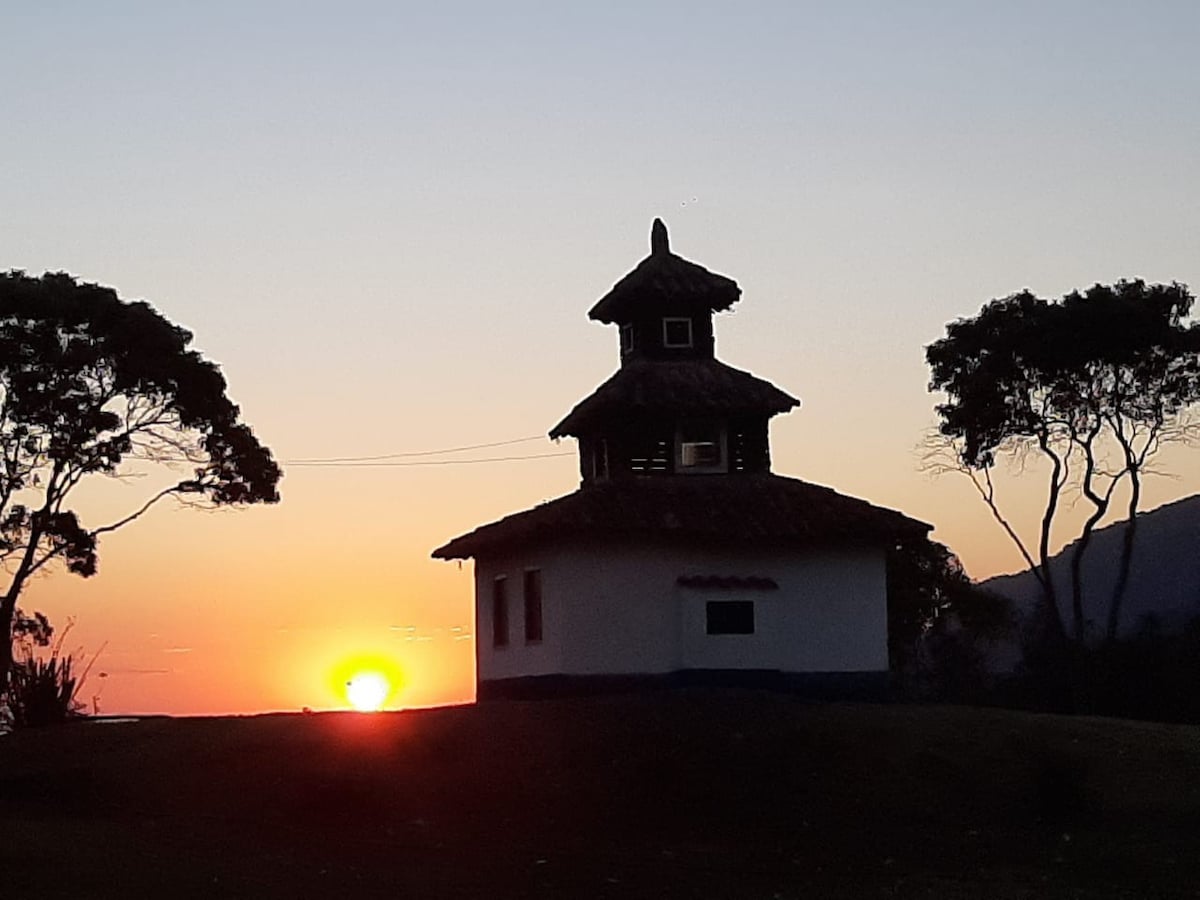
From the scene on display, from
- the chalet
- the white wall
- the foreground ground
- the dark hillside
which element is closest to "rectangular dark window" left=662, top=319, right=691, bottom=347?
the chalet

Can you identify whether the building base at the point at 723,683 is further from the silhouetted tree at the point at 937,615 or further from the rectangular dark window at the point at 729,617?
the silhouetted tree at the point at 937,615

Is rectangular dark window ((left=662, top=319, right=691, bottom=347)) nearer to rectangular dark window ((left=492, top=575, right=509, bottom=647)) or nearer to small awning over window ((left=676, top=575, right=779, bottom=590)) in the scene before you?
small awning over window ((left=676, top=575, right=779, bottom=590))

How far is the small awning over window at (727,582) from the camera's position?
39.4 m

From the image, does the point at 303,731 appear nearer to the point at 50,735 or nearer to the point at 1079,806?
the point at 50,735

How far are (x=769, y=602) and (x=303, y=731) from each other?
11585 mm

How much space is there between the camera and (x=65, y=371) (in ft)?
150

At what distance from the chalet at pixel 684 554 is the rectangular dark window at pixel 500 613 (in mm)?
68

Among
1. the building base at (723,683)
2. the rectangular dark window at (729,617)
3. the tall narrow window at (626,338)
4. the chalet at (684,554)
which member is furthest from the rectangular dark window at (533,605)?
the tall narrow window at (626,338)

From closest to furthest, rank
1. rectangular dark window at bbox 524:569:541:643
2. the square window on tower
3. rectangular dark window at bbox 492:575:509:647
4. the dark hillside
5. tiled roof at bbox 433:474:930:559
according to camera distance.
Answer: tiled roof at bbox 433:474:930:559 < rectangular dark window at bbox 524:569:541:643 < the square window on tower < rectangular dark window at bbox 492:575:509:647 < the dark hillside

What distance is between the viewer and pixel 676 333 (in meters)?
43.8

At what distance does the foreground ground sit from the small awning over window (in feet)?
15.8

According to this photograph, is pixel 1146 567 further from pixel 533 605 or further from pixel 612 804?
pixel 612 804

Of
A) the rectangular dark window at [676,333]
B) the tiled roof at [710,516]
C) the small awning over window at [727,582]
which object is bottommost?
the small awning over window at [727,582]

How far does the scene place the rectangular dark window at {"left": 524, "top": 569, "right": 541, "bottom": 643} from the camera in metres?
40.4
